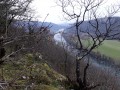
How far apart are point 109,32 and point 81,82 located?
2.82 meters

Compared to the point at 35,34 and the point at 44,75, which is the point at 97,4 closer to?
the point at 44,75

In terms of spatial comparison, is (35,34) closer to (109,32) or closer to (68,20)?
(109,32)

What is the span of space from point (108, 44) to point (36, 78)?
361 ft

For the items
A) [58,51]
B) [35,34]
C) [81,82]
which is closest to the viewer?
[35,34]

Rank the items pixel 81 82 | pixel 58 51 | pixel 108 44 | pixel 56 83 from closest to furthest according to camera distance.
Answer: pixel 56 83
pixel 81 82
pixel 58 51
pixel 108 44

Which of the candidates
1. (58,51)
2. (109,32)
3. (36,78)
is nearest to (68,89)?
(36,78)

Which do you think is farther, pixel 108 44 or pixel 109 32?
pixel 108 44

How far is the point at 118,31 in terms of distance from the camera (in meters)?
13.5

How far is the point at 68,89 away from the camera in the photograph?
9.36m

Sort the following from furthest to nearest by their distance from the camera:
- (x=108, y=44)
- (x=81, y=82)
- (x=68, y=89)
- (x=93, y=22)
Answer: (x=108, y=44)
(x=93, y=22)
(x=81, y=82)
(x=68, y=89)

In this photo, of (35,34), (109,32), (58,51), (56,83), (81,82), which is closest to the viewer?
(35,34)

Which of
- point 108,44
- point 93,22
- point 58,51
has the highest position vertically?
point 93,22

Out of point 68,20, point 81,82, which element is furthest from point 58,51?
point 81,82

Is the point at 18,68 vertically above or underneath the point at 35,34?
underneath
